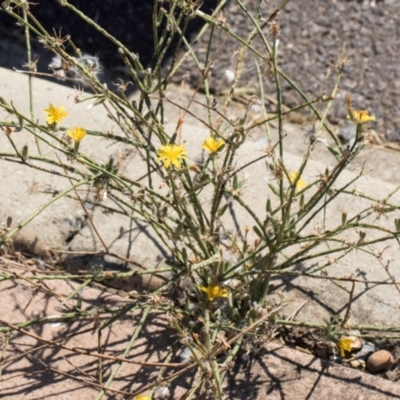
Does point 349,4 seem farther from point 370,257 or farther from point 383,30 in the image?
point 370,257

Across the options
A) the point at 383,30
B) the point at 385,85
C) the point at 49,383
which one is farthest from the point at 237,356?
the point at 383,30

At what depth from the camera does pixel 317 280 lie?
1931mm

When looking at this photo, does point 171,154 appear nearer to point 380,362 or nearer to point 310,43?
point 380,362

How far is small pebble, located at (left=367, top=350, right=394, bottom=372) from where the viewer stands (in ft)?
6.02

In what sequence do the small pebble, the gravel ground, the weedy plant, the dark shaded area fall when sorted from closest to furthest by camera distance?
1. the weedy plant
2. the small pebble
3. the gravel ground
4. the dark shaded area

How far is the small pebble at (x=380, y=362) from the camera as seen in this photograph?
1834mm

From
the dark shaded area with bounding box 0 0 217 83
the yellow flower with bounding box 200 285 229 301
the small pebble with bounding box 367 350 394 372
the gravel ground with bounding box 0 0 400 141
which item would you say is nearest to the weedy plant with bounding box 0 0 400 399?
the yellow flower with bounding box 200 285 229 301

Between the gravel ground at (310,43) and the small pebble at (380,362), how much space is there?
103 centimetres

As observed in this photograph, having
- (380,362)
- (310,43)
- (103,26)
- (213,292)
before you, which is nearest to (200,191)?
(213,292)

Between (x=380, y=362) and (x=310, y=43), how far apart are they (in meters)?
1.47

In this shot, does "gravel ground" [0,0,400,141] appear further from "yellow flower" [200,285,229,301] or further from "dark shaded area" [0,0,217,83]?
"yellow flower" [200,285,229,301]

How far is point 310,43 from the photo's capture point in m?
2.94

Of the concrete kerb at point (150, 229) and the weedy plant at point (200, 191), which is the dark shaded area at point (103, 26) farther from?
the weedy plant at point (200, 191)

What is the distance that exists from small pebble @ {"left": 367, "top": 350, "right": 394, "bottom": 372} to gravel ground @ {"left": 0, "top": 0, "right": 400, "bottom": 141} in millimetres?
1026
